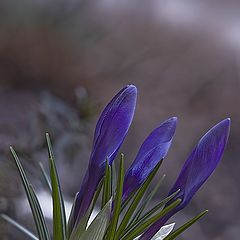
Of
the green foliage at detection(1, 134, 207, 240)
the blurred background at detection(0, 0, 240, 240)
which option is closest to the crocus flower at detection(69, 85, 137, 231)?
the green foliage at detection(1, 134, 207, 240)

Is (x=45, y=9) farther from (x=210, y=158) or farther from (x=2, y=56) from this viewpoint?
(x=210, y=158)

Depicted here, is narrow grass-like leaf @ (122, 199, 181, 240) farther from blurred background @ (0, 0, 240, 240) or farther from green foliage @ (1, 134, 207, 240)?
blurred background @ (0, 0, 240, 240)

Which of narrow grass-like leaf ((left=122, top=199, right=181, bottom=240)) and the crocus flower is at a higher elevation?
the crocus flower

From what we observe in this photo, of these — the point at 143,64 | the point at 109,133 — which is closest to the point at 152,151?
the point at 109,133

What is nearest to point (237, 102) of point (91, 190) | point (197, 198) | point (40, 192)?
point (197, 198)

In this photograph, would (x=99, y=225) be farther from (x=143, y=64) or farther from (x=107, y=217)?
(x=143, y=64)

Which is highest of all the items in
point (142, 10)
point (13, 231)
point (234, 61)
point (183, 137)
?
point (142, 10)
